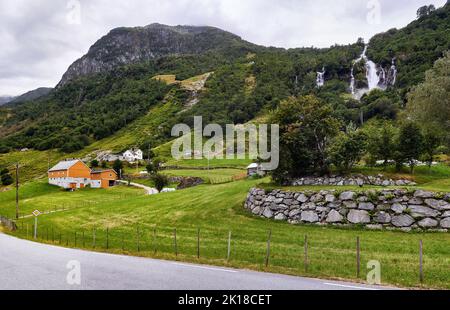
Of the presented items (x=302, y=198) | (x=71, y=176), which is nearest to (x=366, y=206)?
(x=302, y=198)

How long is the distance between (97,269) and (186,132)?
181220 millimetres

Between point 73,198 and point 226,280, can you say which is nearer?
point 226,280

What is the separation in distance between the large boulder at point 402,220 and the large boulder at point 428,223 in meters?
0.62

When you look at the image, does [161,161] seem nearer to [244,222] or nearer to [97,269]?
[244,222]

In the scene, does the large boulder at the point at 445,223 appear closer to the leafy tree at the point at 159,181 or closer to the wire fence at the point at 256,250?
the wire fence at the point at 256,250

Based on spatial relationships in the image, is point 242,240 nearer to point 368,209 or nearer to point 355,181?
point 368,209

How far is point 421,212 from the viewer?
25.9m

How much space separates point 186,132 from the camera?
196 metres

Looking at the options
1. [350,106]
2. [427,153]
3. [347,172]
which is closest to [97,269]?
[347,172]

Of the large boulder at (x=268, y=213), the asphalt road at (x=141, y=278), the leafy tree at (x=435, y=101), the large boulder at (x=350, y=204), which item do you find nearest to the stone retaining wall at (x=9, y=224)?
the large boulder at (x=268, y=213)

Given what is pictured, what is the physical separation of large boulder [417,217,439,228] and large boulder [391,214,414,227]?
24.2 inches

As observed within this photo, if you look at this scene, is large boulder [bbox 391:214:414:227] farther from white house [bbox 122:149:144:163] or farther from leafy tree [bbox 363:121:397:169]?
white house [bbox 122:149:144:163]

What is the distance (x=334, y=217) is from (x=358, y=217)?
1.80 metres

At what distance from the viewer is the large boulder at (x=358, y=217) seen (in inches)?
1082
